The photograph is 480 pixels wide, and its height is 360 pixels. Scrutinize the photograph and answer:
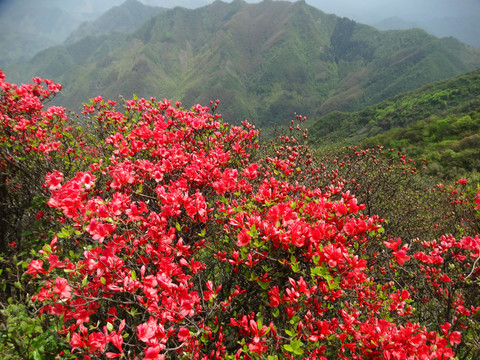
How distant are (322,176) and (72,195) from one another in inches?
221

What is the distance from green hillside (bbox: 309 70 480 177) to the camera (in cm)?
3042

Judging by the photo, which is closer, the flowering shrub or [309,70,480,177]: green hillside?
the flowering shrub

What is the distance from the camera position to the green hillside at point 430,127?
3042 cm

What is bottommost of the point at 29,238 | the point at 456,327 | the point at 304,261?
the point at 29,238

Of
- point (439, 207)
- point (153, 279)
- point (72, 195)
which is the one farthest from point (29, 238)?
point (439, 207)

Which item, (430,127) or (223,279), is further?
(430,127)

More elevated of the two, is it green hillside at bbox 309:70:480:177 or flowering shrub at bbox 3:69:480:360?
green hillside at bbox 309:70:480:177

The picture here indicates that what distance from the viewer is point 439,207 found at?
8.83m

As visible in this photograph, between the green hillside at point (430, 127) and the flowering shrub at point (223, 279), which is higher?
the green hillside at point (430, 127)

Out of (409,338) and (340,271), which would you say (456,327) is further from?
(340,271)

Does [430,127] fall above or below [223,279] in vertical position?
above

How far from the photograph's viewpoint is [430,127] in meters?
45.0

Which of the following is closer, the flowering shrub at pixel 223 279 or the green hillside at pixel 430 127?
the flowering shrub at pixel 223 279

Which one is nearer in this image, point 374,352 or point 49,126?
point 374,352
